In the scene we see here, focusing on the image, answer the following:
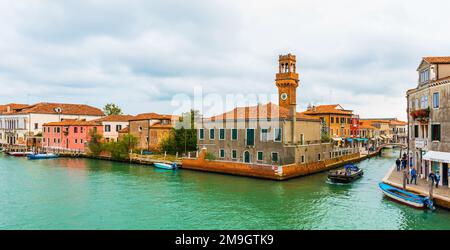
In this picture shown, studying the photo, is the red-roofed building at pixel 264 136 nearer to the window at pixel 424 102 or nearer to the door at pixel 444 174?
the window at pixel 424 102

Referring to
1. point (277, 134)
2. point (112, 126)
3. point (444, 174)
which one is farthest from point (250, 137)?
point (112, 126)

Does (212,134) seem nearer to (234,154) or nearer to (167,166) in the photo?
(234,154)

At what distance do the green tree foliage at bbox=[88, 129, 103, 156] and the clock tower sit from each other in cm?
2224

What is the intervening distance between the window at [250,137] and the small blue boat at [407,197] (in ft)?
35.8

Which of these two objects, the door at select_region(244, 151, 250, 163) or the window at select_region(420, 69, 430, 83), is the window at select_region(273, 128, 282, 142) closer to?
the door at select_region(244, 151, 250, 163)

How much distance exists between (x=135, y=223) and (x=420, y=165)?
Result: 15862 mm

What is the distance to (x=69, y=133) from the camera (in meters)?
46.4

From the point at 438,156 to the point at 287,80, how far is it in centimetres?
1746

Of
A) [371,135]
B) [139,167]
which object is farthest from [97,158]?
[371,135]

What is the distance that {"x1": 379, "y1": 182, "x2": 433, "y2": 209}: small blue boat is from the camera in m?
14.8

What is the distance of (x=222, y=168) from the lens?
27250 millimetres

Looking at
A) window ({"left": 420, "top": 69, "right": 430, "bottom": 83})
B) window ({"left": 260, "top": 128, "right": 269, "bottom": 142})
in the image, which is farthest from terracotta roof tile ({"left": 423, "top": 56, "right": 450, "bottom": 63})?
window ({"left": 260, "top": 128, "right": 269, "bottom": 142})

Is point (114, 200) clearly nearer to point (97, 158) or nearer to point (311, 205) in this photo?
point (311, 205)

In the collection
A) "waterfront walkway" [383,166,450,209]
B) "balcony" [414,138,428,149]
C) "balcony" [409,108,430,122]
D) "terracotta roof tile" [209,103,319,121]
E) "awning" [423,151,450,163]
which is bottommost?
"waterfront walkway" [383,166,450,209]
